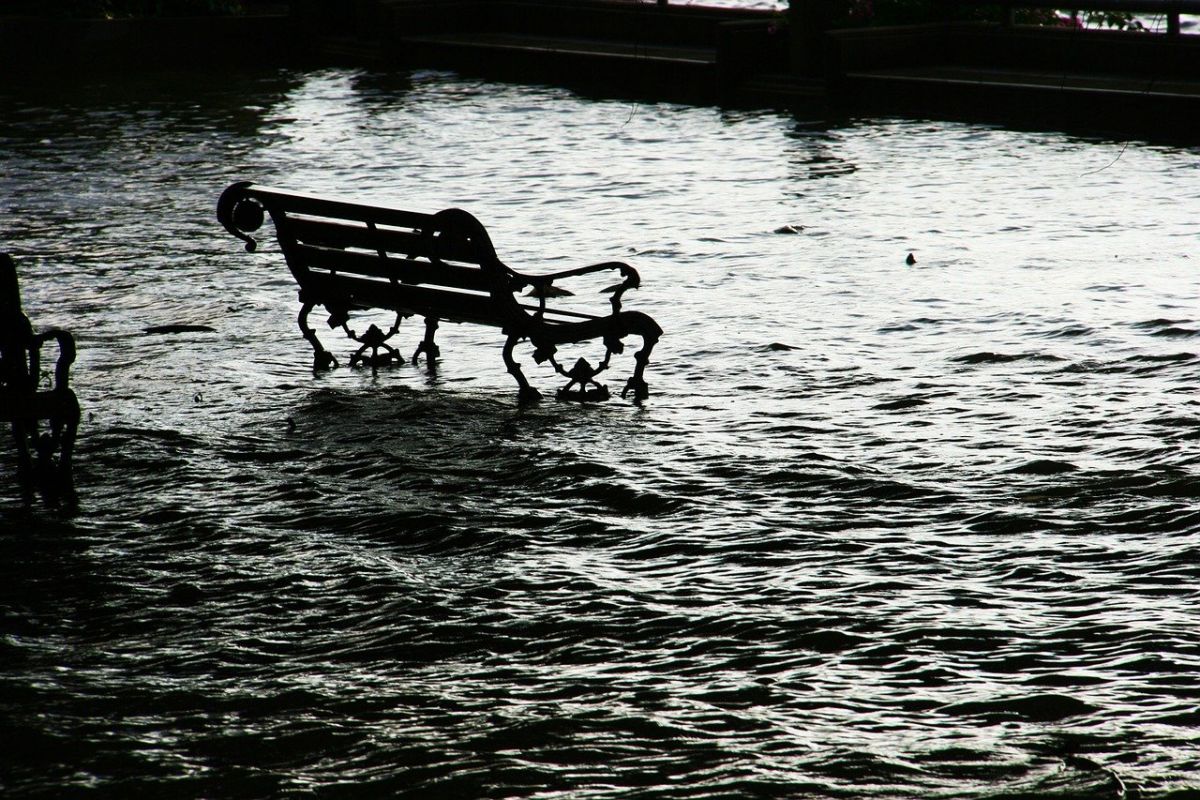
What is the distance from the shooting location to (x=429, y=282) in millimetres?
8102

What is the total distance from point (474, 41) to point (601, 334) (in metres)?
15.7

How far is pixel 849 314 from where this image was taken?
374 inches

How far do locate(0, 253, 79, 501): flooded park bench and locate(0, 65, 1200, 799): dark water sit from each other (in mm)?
180

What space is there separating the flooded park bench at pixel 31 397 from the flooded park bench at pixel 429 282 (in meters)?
1.88

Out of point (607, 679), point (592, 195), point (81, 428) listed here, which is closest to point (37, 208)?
point (592, 195)

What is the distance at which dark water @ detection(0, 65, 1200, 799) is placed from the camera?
4625 millimetres

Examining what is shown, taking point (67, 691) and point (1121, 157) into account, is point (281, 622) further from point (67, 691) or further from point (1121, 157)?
point (1121, 157)

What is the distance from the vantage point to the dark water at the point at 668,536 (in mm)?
4625

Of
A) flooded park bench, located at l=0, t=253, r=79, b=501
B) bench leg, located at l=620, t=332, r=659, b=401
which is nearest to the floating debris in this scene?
flooded park bench, located at l=0, t=253, r=79, b=501

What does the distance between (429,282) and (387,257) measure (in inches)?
15.6

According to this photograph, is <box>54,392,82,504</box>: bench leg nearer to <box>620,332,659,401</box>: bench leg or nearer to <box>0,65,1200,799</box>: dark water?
<box>0,65,1200,799</box>: dark water

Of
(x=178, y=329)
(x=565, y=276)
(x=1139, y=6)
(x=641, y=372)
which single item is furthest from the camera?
(x=1139, y=6)

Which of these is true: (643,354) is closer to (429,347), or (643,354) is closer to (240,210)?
(429,347)

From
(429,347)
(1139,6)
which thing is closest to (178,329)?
(429,347)
